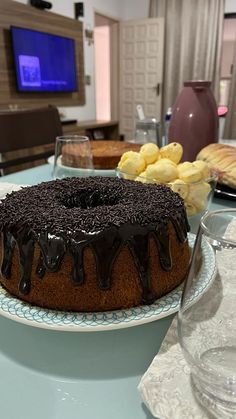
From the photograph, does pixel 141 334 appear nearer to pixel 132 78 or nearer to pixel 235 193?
pixel 235 193

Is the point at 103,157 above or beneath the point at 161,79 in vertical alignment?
beneath

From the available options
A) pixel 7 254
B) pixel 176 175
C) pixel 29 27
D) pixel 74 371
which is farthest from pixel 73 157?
→ pixel 29 27

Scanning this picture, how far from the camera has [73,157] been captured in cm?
104

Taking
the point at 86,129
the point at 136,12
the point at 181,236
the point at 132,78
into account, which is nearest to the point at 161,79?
the point at 132,78

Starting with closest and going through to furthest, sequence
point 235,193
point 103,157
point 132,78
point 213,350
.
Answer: point 213,350, point 235,193, point 103,157, point 132,78

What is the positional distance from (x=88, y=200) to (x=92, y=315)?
9.1 inches

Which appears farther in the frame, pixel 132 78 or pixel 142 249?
pixel 132 78

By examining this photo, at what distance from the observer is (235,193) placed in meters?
0.92

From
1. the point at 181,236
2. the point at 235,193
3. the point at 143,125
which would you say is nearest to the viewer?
the point at 181,236

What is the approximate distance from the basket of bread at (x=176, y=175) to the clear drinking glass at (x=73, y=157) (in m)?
0.28

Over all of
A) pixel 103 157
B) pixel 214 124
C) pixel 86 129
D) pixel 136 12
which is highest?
pixel 136 12

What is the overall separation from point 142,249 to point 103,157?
29.1 inches

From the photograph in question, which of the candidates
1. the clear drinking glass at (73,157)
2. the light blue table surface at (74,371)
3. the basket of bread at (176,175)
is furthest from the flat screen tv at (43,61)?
the light blue table surface at (74,371)

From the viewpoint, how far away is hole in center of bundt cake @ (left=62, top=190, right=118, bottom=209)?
0.56m
